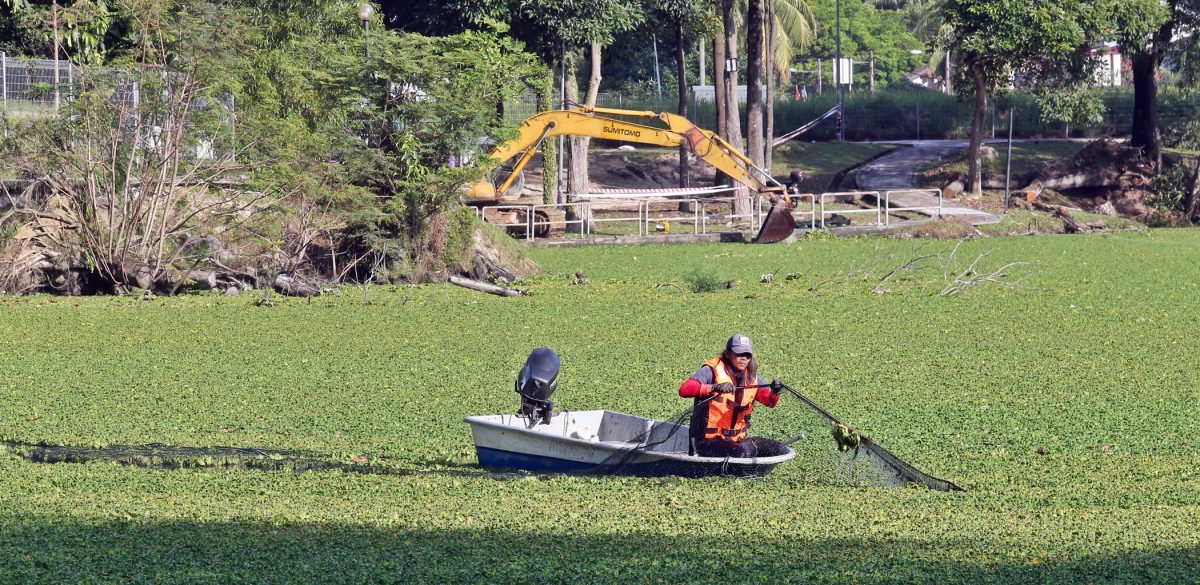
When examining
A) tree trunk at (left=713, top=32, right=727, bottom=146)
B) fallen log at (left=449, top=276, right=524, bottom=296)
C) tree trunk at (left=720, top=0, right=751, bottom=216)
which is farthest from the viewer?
tree trunk at (left=713, top=32, right=727, bottom=146)

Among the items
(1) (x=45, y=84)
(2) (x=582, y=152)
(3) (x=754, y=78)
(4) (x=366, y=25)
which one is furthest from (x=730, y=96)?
(1) (x=45, y=84)

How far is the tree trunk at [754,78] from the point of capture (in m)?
37.2

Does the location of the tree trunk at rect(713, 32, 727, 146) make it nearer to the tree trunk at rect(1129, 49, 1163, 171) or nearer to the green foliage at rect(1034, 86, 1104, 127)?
the green foliage at rect(1034, 86, 1104, 127)

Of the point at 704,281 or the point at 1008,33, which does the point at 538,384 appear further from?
the point at 1008,33

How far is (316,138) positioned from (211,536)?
53.0ft

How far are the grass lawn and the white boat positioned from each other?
0.44 feet

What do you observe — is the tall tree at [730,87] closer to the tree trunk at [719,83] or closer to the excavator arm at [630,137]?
the tree trunk at [719,83]

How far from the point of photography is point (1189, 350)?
15.7 metres

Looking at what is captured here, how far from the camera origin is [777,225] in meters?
32.1

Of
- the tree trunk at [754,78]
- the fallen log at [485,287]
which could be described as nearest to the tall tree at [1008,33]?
the tree trunk at [754,78]

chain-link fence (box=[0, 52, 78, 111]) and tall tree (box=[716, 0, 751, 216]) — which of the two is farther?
tall tree (box=[716, 0, 751, 216])

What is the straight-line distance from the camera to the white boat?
9609 millimetres

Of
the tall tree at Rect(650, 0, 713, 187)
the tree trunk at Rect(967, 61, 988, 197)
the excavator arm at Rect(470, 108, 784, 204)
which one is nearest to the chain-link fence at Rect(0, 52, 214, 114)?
the excavator arm at Rect(470, 108, 784, 204)

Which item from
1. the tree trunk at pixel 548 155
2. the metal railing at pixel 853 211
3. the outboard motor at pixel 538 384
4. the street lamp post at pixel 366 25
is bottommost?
the outboard motor at pixel 538 384
